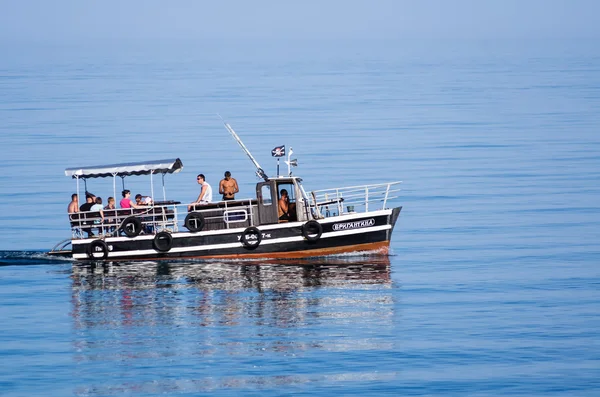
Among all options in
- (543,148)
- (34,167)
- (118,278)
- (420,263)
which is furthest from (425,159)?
(118,278)

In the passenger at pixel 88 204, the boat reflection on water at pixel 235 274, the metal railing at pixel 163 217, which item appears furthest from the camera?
the passenger at pixel 88 204

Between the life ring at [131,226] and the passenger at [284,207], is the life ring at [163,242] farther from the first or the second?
the passenger at [284,207]

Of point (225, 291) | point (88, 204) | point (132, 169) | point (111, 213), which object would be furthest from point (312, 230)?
point (88, 204)

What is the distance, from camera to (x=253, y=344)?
33.5 meters

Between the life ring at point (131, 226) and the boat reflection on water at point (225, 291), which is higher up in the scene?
the life ring at point (131, 226)

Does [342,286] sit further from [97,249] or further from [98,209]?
[98,209]

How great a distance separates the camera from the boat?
4462 centimetres

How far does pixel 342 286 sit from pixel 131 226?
910 cm

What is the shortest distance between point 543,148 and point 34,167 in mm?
33342

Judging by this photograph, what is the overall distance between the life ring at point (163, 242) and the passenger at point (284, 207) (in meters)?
4.20

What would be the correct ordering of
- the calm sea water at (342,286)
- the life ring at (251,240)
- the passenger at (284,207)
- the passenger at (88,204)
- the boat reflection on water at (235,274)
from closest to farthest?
1. the calm sea water at (342,286)
2. the boat reflection on water at (235,274)
3. the life ring at (251,240)
4. the passenger at (284,207)
5. the passenger at (88,204)

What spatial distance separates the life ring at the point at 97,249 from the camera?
45.2 metres

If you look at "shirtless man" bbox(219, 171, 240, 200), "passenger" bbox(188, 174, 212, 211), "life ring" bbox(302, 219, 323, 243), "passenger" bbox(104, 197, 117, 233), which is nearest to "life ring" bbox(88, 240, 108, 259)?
"passenger" bbox(104, 197, 117, 233)

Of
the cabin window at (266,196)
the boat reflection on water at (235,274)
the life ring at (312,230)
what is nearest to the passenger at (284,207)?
the cabin window at (266,196)
